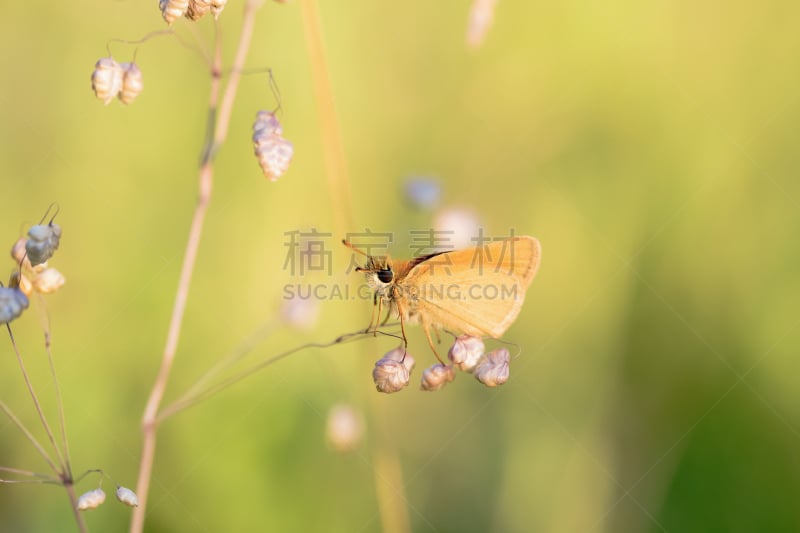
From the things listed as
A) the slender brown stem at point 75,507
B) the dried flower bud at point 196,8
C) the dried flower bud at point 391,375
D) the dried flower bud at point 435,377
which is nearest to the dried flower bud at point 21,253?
the slender brown stem at point 75,507

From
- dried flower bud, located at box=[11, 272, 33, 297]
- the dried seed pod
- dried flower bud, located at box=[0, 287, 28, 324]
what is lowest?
dried flower bud, located at box=[0, 287, 28, 324]

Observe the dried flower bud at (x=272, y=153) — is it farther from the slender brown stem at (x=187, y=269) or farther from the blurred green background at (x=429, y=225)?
the blurred green background at (x=429, y=225)

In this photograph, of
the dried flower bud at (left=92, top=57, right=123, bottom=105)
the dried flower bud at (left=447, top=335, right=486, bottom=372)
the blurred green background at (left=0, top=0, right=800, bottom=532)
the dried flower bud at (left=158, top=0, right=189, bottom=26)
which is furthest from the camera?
the blurred green background at (left=0, top=0, right=800, bottom=532)

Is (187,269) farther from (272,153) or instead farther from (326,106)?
(326,106)

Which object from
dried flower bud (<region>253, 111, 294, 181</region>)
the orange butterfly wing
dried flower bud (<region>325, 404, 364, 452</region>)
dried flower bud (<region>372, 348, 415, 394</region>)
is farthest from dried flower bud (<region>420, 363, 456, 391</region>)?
dried flower bud (<region>325, 404, 364, 452</region>)

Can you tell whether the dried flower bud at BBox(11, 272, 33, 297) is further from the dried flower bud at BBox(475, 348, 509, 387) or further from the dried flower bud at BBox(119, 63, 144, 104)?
the dried flower bud at BBox(475, 348, 509, 387)

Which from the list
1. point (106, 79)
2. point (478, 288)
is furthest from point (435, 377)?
point (106, 79)

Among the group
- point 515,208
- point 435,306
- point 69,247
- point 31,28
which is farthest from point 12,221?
point 515,208
